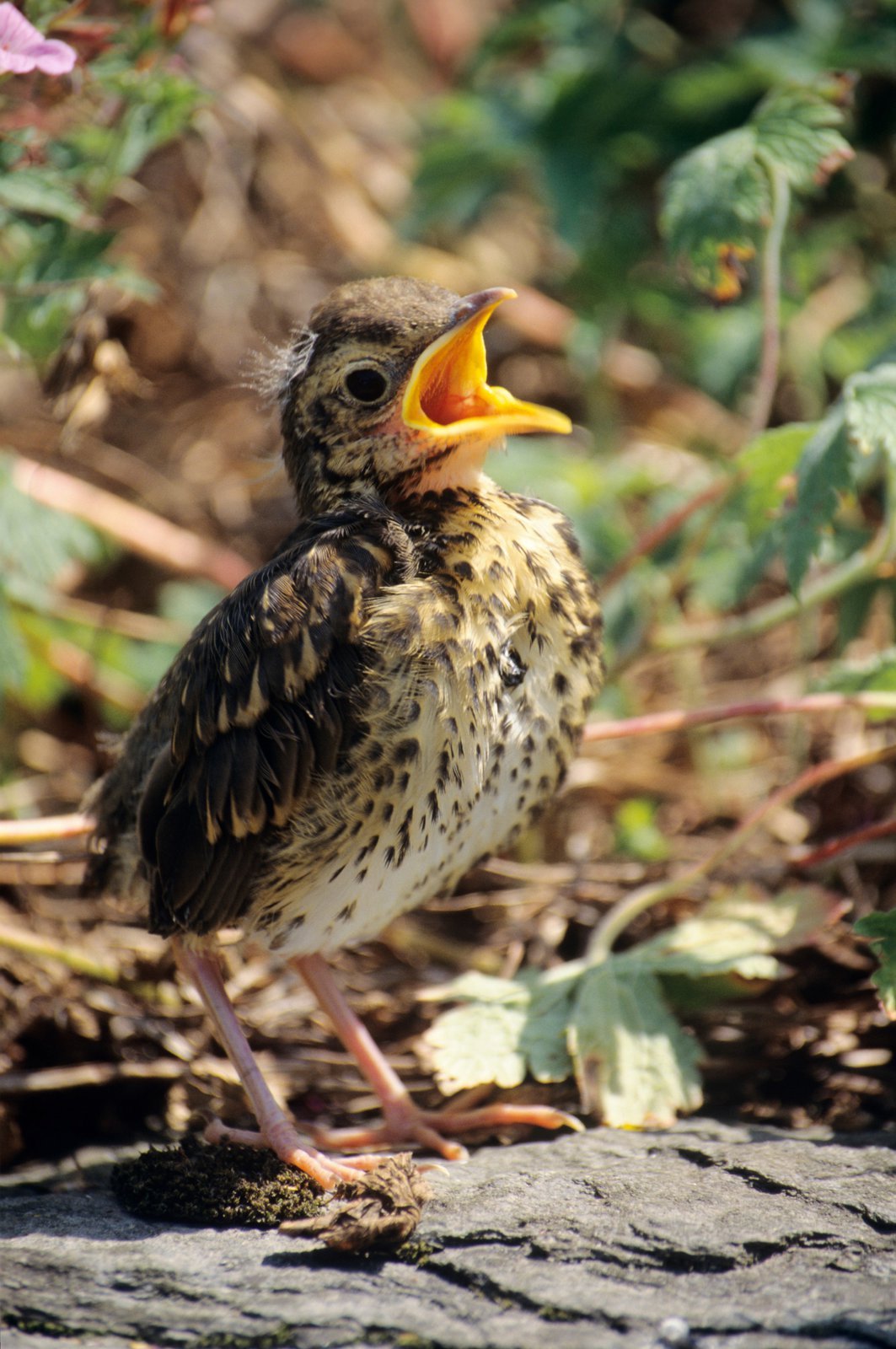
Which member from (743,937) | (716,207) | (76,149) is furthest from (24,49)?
(743,937)

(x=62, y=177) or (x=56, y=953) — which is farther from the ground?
(x=62, y=177)

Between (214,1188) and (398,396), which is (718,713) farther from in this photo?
(214,1188)

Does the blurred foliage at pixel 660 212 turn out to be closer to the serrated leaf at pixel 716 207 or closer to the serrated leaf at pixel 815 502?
the serrated leaf at pixel 716 207

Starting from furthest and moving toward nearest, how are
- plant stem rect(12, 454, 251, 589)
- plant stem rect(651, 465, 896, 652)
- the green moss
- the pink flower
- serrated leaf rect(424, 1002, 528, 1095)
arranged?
plant stem rect(12, 454, 251, 589), plant stem rect(651, 465, 896, 652), serrated leaf rect(424, 1002, 528, 1095), the pink flower, the green moss

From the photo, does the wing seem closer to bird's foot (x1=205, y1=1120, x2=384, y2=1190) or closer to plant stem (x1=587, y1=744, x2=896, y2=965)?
bird's foot (x1=205, y1=1120, x2=384, y2=1190)

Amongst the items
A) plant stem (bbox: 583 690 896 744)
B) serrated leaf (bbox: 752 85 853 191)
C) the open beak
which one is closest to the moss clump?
plant stem (bbox: 583 690 896 744)

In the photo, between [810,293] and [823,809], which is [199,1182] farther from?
[810,293]

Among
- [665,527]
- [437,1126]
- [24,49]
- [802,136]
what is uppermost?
[24,49]

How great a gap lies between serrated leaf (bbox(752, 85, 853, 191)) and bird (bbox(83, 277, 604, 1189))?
88 cm

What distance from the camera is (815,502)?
110 inches

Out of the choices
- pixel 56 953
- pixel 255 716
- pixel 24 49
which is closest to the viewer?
pixel 255 716

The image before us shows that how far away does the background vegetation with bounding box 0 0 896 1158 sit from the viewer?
9.71 feet

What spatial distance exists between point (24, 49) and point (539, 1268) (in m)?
2.33

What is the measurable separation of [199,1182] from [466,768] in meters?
0.86
